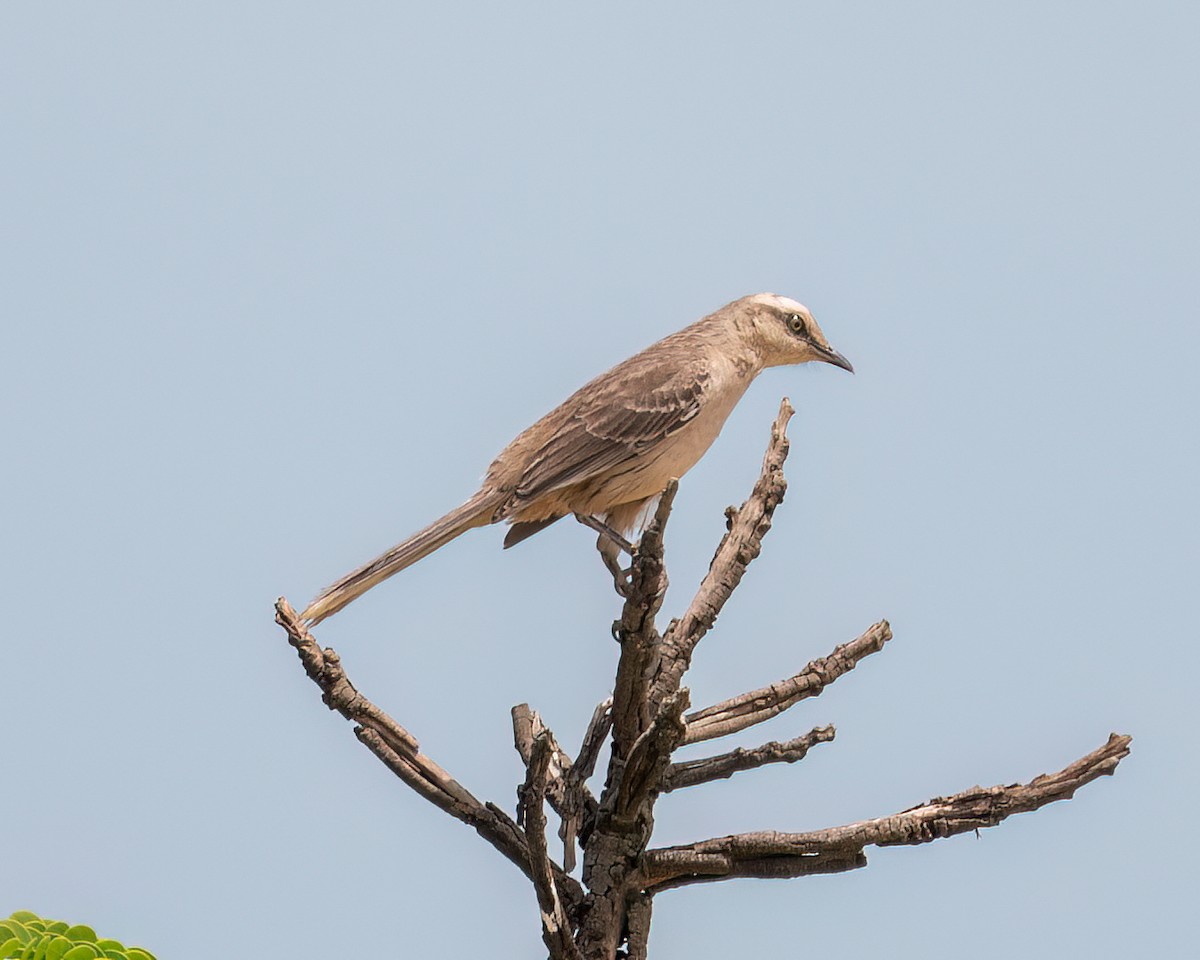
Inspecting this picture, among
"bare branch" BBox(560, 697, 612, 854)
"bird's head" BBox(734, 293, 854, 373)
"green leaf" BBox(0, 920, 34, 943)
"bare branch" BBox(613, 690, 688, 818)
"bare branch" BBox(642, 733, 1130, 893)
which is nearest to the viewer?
"green leaf" BBox(0, 920, 34, 943)

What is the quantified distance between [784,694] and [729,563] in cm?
53

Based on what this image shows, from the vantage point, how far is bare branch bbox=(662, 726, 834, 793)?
192 inches

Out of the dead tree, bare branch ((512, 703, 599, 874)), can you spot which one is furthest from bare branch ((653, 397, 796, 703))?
bare branch ((512, 703, 599, 874))

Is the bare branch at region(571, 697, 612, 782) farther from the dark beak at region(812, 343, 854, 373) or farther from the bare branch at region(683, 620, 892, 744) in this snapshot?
the dark beak at region(812, 343, 854, 373)

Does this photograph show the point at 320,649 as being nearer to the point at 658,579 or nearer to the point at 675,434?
the point at 658,579

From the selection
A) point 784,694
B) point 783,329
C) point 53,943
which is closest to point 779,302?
point 783,329

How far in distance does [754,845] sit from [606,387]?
2039mm

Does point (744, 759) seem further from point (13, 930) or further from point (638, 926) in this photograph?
point (13, 930)

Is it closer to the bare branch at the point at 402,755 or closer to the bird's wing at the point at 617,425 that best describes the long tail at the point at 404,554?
the bird's wing at the point at 617,425

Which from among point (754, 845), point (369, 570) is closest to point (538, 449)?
point (369, 570)

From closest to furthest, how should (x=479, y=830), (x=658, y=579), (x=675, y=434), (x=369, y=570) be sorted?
1. (x=658, y=579)
2. (x=479, y=830)
3. (x=369, y=570)
4. (x=675, y=434)

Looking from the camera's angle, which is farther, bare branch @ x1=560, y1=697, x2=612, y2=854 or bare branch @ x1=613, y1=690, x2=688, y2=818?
bare branch @ x1=560, y1=697, x2=612, y2=854

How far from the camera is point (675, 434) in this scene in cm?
557

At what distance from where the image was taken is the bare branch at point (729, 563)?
4.77 m
